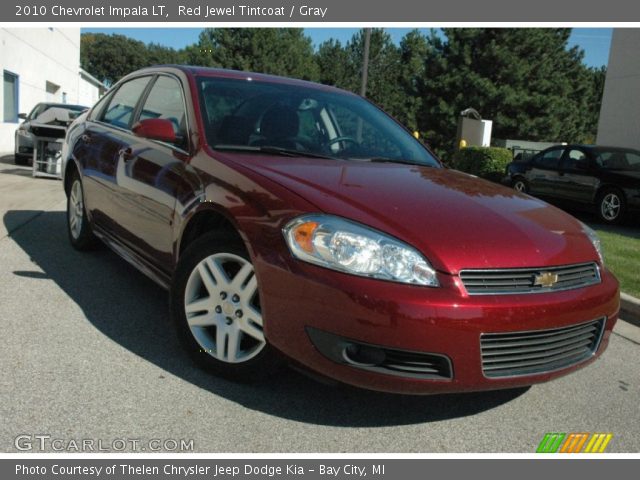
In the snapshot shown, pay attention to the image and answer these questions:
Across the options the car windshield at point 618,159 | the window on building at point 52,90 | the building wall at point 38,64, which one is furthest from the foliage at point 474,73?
the car windshield at point 618,159

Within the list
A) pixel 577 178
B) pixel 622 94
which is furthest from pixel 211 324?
pixel 622 94

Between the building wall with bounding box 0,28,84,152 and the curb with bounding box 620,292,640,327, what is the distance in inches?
681

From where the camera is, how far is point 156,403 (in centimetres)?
275

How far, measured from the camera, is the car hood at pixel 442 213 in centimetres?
251

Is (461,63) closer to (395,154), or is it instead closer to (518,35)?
(518,35)

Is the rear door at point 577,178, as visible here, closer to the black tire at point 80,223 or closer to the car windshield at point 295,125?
the car windshield at point 295,125

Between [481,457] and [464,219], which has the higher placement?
[464,219]

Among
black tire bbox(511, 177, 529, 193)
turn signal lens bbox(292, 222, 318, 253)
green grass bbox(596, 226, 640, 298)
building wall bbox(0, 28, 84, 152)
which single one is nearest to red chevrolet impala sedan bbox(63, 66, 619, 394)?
turn signal lens bbox(292, 222, 318, 253)

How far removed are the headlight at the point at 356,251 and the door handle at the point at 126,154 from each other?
192 centimetres

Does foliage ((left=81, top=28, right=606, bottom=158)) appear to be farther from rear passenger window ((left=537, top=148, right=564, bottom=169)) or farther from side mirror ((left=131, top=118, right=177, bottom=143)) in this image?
side mirror ((left=131, top=118, right=177, bottom=143))

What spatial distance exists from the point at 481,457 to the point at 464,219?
3.28 feet

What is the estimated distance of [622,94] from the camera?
1595cm
